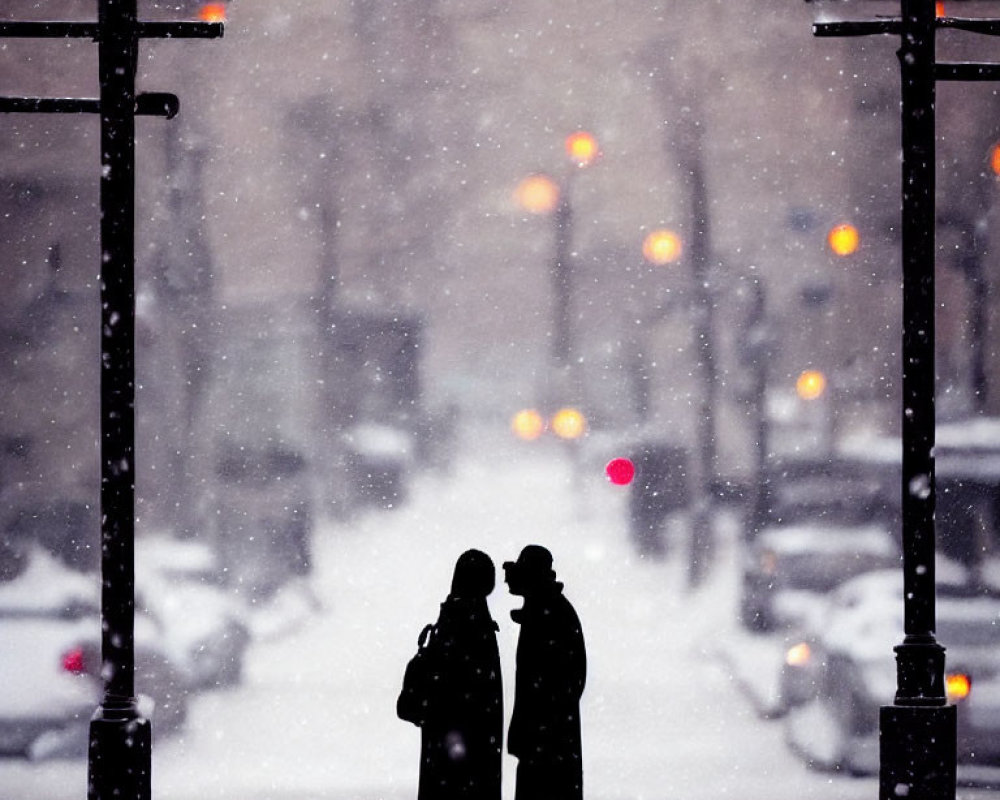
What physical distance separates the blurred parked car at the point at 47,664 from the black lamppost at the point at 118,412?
2528 mm

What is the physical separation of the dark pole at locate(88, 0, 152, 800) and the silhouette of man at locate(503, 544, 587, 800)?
66.0 inches

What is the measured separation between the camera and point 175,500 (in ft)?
342

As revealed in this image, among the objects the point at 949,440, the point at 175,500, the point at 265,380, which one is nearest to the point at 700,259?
the point at 949,440

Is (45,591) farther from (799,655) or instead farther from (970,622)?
(970,622)

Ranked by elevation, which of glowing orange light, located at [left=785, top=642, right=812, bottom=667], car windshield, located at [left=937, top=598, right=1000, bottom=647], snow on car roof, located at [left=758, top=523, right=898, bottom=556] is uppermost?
snow on car roof, located at [left=758, top=523, right=898, bottom=556]

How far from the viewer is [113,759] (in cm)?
608

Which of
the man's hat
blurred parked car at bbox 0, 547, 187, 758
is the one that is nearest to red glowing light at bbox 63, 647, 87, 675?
blurred parked car at bbox 0, 547, 187, 758

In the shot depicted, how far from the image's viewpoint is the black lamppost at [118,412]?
6094mm

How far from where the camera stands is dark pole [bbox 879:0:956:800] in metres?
6.18

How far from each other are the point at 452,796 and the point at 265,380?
149 feet

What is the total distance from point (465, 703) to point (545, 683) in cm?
39

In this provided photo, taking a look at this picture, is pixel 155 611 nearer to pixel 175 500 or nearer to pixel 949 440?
pixel 949 440

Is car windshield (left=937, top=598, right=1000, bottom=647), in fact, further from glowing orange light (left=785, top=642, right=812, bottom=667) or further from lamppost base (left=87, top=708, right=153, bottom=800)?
lamppost base (left=87, top=708, right=153, bottom=800)

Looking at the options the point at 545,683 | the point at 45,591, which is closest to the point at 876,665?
the point at 545,683
